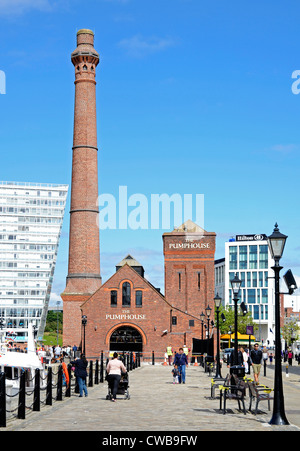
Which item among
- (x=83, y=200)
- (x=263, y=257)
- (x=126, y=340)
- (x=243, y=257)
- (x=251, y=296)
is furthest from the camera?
(x=243, y=257)

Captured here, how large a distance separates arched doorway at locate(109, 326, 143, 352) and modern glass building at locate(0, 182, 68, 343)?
277 ft

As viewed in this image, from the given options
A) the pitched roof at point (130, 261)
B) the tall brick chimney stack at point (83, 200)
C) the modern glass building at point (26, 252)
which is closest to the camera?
the tall brick chimney stack at point (83, 200)

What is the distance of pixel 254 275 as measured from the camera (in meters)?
155

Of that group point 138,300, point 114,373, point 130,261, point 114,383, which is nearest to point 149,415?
point 114,383

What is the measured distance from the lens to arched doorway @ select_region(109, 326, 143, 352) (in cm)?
6475

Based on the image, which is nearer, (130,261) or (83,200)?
(83,200)

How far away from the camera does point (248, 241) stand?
156m

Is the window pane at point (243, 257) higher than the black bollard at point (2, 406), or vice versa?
the window pane at point (243, 257)

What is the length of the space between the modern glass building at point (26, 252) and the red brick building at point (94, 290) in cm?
8248

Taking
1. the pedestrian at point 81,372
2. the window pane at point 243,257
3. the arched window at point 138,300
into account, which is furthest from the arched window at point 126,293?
the window pane at point 243,257

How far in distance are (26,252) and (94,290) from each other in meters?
84.1

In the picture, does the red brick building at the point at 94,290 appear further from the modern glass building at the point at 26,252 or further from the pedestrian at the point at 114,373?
the modern glass building at the point at 26,252

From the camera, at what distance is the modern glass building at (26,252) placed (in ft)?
A: 484

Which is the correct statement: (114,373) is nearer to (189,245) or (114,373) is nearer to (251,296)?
(189,245)
